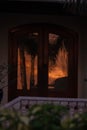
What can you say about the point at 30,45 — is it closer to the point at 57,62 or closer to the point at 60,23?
the point at 57,62

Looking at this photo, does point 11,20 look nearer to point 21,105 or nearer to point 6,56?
point 6,56

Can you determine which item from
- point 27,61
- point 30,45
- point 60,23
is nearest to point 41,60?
point 27,61

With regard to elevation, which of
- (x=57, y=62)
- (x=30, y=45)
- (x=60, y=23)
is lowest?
(x=57, y=62)

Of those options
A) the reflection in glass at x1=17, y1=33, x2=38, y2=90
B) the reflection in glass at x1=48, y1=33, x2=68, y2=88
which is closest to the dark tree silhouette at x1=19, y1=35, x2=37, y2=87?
the reflection in glass at x1=17, y1=33, x2=38, y2=90

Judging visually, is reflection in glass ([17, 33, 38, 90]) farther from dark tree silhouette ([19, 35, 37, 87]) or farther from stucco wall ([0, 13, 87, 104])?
stucco wall ([0, 13, 87, 104])

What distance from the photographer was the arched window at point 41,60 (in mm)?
11133

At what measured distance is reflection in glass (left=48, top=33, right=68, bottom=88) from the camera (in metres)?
11.2

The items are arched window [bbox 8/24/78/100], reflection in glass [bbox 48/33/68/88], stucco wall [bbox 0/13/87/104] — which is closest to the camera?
stucco wall [bbox 0/13/87/104]

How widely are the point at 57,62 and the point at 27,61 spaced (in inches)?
29.9

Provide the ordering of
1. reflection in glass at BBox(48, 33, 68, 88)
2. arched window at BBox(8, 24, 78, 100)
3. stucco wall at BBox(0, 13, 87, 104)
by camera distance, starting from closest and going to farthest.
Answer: stucco wall at BBox(0, 13, 87, 104)
arched window at BBox(8, 24, 78, 100)
reflection in glass at BBox(48, 33, 68, 88)

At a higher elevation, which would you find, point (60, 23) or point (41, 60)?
point (60, 23)

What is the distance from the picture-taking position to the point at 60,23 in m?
11.2

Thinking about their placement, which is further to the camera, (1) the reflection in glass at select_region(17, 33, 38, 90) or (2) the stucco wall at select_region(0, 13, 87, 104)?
(1) the reflection in glass at select_region(17, 33, 38, 90)

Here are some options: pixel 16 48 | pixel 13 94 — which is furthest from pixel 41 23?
pixel 13 94
